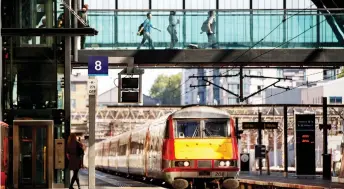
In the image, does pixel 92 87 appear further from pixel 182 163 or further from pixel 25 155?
pixel 25 155

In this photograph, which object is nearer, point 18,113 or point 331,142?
point 18,113

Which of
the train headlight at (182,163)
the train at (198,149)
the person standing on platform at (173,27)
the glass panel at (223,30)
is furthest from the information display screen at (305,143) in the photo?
the train headlight at (182,163)

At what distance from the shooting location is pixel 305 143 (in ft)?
159

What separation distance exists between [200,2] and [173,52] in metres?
6.07

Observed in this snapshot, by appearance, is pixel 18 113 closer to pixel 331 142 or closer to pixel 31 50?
pixel 31 50

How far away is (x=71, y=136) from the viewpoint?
31391 mm

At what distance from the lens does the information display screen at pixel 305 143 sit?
47750 millimetres

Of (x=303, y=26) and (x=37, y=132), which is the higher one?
(x=303, y=26)

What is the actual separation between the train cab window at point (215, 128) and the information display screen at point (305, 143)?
52.1ft

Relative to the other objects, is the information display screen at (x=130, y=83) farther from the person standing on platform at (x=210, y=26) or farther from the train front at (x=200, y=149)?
the person standing on platform at (x=210, y=26)

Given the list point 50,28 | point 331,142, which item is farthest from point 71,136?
point 331,142

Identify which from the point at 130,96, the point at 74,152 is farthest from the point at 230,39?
the point at 74,152

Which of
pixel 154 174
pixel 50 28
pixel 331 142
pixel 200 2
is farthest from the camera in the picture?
pixel 331 142

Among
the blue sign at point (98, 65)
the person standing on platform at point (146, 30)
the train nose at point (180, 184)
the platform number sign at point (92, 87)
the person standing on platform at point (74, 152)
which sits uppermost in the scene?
the person standing on platform at point (146, 30)
